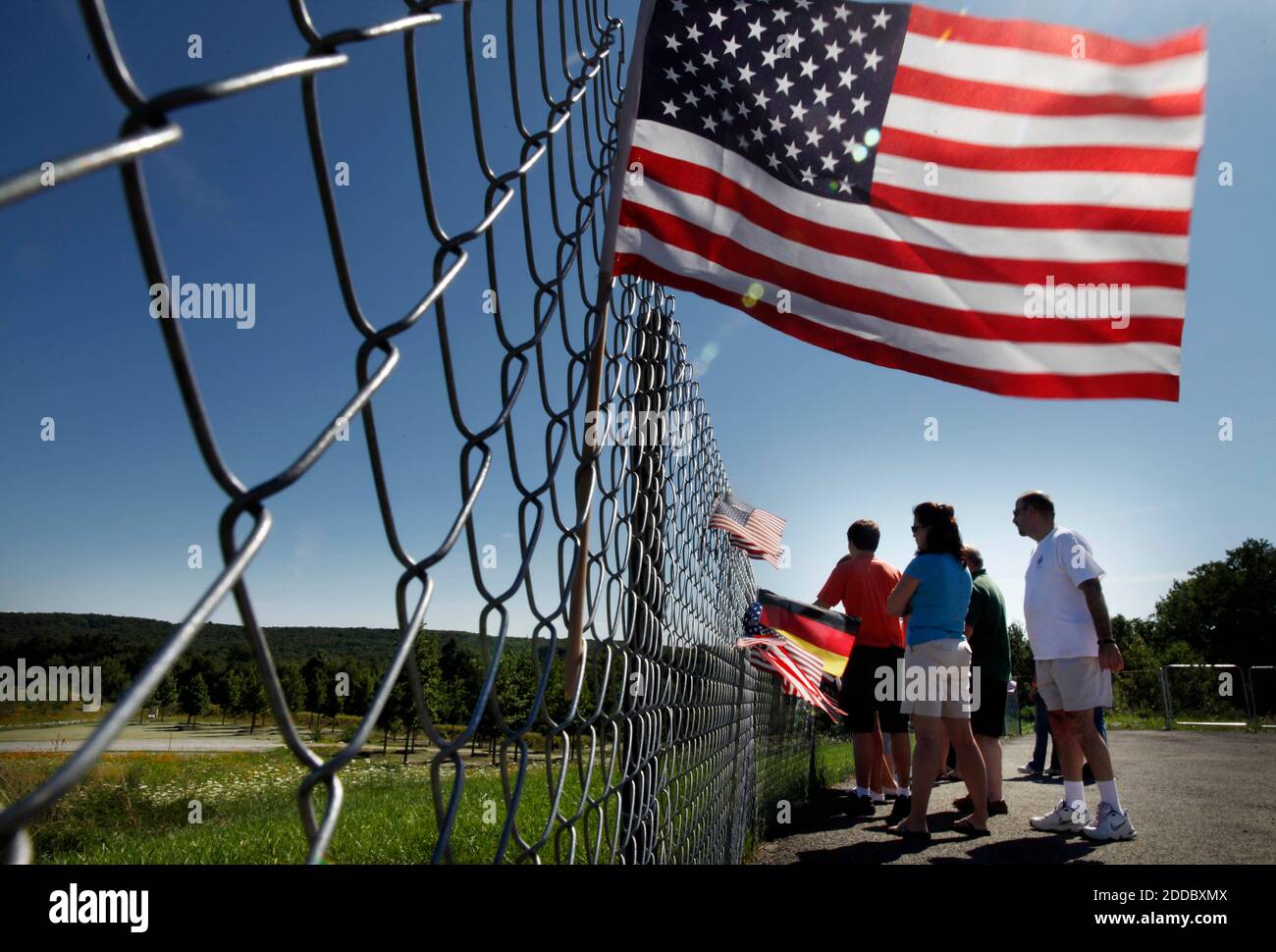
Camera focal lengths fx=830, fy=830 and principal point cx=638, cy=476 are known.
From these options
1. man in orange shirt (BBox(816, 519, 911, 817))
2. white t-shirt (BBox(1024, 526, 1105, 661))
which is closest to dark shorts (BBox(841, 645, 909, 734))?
man in orange shirt (BBox(816, 519, 911, 817))

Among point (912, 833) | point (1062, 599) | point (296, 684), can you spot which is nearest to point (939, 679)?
point (1062, 599)

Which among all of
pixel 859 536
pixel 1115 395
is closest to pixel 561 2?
pixel 1115 395

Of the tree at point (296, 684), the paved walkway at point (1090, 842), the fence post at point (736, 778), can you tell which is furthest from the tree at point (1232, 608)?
the fence post at point (736, 778)

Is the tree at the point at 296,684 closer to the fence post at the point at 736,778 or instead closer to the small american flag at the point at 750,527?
the small american flag at the point at 750,527

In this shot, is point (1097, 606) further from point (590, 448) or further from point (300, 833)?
point (300, 833)

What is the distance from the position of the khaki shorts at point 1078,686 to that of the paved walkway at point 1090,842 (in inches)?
29.9

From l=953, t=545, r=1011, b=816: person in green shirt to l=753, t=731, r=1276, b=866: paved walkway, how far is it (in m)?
0.33

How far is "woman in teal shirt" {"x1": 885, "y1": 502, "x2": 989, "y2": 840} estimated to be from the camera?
444 cm

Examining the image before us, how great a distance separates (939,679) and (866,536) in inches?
64.9

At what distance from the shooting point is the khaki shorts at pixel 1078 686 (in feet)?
14.5

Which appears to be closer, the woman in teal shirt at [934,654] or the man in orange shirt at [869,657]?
the woman in teal shirt at [934,654]

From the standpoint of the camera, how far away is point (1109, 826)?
4.62 m
